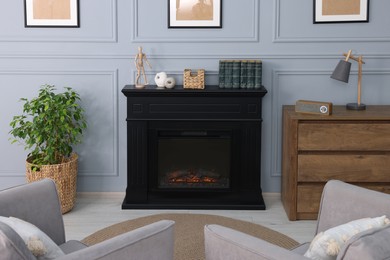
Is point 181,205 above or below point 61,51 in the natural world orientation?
below

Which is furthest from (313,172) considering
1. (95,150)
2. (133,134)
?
(95,150)

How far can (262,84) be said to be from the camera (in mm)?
5082

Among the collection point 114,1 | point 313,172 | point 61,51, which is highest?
point 114,1

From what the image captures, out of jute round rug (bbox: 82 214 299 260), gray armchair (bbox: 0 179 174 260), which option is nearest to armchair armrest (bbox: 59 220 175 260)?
gray armchair (bbox: 0 179 174 260)

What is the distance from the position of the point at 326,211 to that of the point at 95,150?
8.76 feet

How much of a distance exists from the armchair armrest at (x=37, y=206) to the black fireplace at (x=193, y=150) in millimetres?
1939

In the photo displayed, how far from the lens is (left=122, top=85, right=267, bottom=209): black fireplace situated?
4.87 m

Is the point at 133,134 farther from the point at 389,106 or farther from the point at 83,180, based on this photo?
the point at 389,106

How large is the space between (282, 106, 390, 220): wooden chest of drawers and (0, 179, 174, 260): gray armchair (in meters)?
2.10

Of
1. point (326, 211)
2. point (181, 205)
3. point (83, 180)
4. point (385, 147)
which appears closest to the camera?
point (326, 211)

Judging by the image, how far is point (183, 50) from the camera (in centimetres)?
506

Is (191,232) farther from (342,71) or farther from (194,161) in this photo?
(342,71)

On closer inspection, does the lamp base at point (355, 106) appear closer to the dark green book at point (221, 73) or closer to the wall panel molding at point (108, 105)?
the dark green book at point (221, 73)

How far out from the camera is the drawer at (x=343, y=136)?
4.54m
